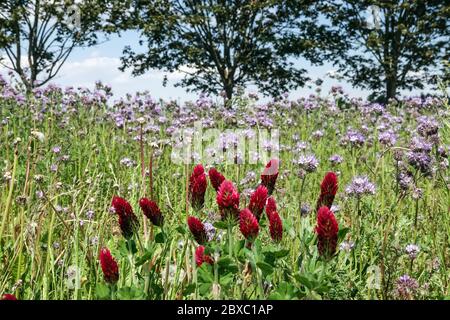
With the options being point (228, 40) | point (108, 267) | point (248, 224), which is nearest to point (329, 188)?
point (248, 224)

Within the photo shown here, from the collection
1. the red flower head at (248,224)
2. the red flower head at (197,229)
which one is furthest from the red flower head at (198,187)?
the red flower head at (248,224)

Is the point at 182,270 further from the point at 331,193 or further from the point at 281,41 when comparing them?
the point at 281,41

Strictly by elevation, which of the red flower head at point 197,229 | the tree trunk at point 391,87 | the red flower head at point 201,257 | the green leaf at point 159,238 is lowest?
the red flower head at point 201,257

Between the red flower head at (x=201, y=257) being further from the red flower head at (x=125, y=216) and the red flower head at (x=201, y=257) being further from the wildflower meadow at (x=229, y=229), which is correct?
the red flower head at (x=125, y=216)

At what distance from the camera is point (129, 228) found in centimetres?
159

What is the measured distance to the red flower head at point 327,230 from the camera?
1323 mm

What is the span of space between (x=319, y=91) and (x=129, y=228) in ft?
24.0

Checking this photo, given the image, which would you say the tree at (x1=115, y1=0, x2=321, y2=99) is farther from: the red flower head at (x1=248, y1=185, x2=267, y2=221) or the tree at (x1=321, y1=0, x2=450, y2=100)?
the red flower head at (x1=248, y1=185, x2=267, y2=221)

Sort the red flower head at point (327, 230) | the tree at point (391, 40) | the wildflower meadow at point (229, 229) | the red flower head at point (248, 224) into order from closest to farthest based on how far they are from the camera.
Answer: the red flower head at point (327, 230) < the red flower head at point (248, 224) < the wildflower meadow at point (229, 229) < the tree at point (391, 40)

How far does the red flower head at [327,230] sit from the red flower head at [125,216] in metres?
0.58

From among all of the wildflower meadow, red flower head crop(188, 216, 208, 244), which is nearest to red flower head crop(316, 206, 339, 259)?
the wildflower meadow

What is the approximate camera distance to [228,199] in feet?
4.83

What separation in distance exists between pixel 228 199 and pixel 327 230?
0.30 metres
